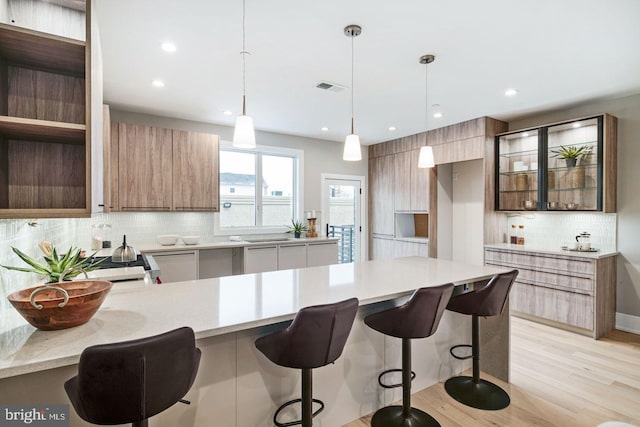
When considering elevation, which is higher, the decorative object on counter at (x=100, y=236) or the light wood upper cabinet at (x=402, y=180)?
the light wood upper cabinet at (x=402, y=180)

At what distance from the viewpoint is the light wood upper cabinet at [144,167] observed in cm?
406

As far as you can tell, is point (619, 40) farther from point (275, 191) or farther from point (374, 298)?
point (275, 191)

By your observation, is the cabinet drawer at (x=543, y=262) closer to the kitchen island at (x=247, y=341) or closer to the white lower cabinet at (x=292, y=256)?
the kitchen island at (x=247, y=341)

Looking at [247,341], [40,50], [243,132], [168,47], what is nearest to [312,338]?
[247,341]

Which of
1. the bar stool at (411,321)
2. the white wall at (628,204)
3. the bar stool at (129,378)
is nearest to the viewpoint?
the bar stool at (129,378)

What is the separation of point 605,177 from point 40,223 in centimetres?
534

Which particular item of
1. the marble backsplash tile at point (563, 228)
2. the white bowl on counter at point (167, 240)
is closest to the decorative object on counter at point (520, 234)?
the marble backsplash tile at point (563, 228)

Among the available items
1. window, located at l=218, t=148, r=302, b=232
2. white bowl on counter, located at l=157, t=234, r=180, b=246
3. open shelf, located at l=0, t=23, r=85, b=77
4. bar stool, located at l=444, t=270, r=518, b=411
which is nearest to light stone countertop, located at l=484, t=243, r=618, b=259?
bar stool, located at l=444, t=270, r=518, b=411

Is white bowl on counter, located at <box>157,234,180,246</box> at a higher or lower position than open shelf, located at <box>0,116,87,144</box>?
lower

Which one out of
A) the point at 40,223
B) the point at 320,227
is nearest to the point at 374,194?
the point at 320,227

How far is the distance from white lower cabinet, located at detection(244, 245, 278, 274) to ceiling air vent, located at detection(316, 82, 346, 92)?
2353 mm

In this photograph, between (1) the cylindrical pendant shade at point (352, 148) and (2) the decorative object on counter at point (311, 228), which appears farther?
(2) the decorative object on counter at point (311, 228)

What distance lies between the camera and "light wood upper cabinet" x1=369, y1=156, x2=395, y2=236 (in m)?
6.18

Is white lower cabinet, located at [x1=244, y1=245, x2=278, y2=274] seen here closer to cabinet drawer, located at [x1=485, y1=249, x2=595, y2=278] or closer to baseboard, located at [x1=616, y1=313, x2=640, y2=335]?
cabinet drawer, located at [x1=485, y1=249, x2=595, y2=278]
